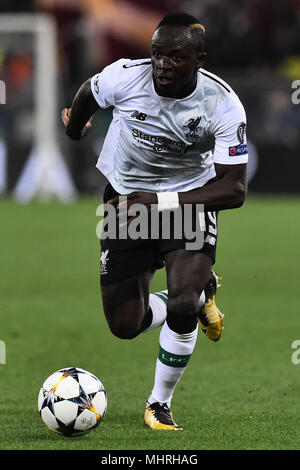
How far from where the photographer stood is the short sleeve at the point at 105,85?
6031 mm

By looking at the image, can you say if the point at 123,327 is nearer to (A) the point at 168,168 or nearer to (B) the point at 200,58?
(A) the point at 168,168

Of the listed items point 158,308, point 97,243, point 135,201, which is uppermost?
point 135,201

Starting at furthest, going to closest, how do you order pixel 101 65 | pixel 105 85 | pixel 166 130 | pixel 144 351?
pixel 101 65 < pixel 144 351 < pixel 105 85 < pixel 166 130

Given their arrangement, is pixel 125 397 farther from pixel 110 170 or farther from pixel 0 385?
pixel 110 170

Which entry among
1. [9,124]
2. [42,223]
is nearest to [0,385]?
[42,223]

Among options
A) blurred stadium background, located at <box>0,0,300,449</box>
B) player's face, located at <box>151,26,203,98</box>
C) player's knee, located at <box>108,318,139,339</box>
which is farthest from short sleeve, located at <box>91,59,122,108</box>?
blurred stadium background, located at <box>0,0,300,449</box>

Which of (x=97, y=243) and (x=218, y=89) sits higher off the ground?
(x=218, y=89)

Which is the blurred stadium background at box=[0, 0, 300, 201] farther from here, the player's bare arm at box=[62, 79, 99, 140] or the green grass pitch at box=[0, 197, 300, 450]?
the player's bare arm at box=[62, 79, 99, 140]

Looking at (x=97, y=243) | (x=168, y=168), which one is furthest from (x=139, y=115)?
(x=97, y=243)

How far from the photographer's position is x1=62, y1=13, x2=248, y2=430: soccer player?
5.74 meters

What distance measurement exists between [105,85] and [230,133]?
81 cm

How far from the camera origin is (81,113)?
20.6 feet

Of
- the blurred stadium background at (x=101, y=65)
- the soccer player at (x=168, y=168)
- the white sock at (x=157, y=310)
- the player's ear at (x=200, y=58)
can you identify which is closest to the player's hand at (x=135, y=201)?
the soccer player at (x=168, y=168)
